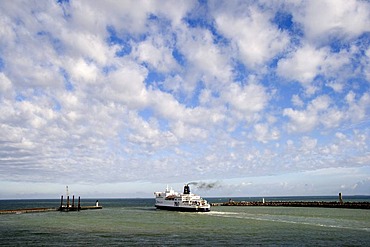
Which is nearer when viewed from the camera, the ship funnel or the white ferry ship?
the white ferry ship

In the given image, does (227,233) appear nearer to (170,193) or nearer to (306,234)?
(306,234)

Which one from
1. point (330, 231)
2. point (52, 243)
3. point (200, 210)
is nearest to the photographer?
point (52, 243)

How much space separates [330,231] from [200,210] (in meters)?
60.0

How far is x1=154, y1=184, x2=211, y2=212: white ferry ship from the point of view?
111812 millimetres

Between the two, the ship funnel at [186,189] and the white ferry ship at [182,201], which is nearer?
the white ferry ship at [182,201]

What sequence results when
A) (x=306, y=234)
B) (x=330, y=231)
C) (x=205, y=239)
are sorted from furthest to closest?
(x=330, y=231)
(x=306, y=234)
(x=205, y=239)

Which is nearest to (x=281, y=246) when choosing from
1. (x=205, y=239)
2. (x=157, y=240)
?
(x=205, y=239)

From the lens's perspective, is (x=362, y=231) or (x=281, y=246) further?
(x=362, y=231)

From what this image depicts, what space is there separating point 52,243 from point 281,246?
27.5 m

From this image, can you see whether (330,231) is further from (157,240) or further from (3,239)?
(3,239)

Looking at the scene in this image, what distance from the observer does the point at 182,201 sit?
4616 inches

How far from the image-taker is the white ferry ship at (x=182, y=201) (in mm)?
111812

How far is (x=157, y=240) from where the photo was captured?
45719mm

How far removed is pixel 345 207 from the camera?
125m
